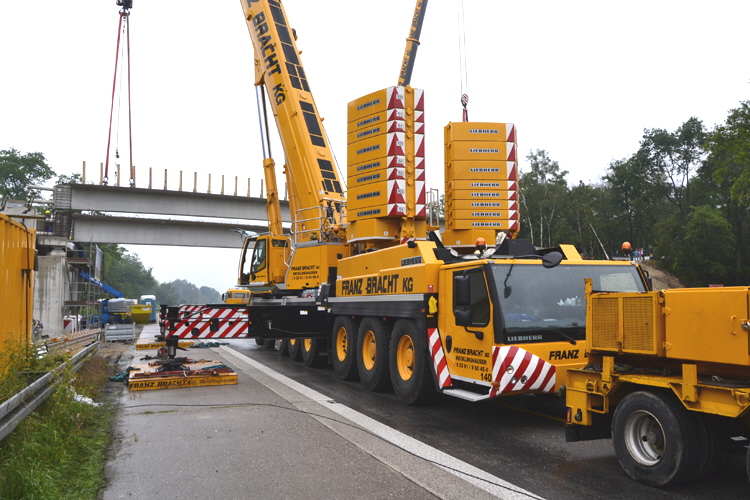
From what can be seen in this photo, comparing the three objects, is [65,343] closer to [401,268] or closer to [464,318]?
[401,268]

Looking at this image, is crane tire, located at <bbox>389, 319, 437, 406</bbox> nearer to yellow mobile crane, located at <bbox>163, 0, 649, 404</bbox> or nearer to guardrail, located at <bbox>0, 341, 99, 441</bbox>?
yellow mobile crane, located at <bbox>163, 0, 649, 404</bbox>

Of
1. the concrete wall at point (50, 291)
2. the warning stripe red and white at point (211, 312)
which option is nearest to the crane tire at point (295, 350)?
the warning stripe red and white at point (211, 312)

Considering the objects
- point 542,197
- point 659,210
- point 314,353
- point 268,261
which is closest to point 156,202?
point 268,261

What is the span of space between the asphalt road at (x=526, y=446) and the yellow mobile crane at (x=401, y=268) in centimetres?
46

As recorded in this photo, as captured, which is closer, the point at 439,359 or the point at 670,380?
the point at 670,380

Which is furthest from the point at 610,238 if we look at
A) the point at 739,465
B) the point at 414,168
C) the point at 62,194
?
the point at 739,465

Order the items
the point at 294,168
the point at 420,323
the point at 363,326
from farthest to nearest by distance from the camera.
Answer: the point at 294,168, the point at 363,326, the point at 420,323

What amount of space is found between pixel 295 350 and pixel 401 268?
6525mm

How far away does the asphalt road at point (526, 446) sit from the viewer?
15.8 ft

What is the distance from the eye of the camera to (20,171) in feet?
242

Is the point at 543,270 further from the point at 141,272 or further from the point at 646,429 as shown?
the point at 141,272

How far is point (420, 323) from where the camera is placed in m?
8.15

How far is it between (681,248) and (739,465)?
4934 cm

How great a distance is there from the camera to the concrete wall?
28.3m
